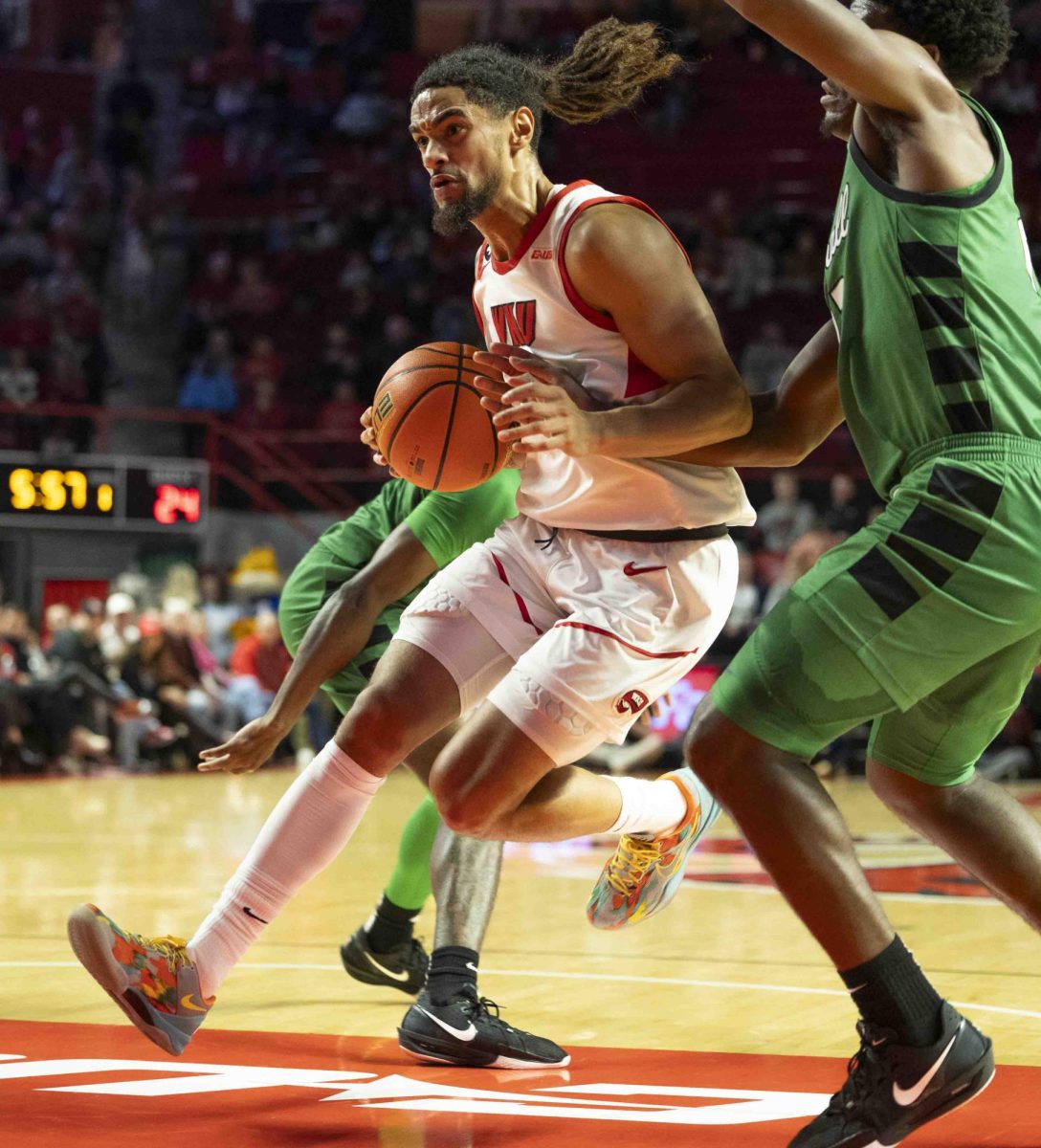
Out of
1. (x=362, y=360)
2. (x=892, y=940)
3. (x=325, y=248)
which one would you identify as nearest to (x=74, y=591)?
(x=362, y=360)

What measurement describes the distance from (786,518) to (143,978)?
36.9 ft

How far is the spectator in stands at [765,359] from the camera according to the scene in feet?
52.7

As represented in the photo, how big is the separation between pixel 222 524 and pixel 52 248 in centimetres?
517

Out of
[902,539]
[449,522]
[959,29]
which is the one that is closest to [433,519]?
[449,522]

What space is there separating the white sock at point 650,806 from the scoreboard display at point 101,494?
10.6 m

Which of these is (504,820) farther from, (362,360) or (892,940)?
(362,360)

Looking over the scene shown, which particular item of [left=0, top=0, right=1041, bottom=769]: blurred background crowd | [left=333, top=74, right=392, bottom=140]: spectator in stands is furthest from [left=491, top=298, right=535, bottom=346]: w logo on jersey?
[left=333, top=74, right=392, bottom=140]: spectator in stands

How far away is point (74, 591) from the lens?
16797 millimetres

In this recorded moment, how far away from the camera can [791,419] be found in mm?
3656

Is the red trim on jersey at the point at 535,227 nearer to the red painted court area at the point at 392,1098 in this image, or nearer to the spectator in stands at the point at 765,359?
the red painted court area at the point at 392,1098

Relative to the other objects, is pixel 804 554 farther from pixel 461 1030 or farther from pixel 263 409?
pixel 263 409

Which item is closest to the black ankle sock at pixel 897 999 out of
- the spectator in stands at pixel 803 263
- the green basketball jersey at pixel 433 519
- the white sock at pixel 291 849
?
the white sock at pixel 291 849

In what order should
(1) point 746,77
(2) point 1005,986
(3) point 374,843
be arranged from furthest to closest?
(1) point 746,77, (3) point 374,843, (2) point 1005,986

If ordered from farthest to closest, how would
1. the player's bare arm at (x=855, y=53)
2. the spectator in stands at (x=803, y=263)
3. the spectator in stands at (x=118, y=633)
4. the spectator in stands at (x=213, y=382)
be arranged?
the spectator in stands at (x=213, y=382)
the spectator in stands at (x=803, y=263)
the spectator in stands at (x=118, y=633)
the player's bare arm at (x=855, y=53)
